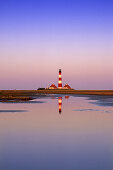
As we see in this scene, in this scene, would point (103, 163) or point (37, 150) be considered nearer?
point (103, 163)

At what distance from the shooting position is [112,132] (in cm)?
1174

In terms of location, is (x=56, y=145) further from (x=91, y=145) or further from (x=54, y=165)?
(x=54, y=165)

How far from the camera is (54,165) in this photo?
6.83m

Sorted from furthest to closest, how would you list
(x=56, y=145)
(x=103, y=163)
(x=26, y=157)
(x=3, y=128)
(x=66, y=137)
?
1. (x=3, y=128)
2. (x=66, y=137)
3. (x=56, y=145)
4. (x=26, y=157)
5. (x=103, y=163)

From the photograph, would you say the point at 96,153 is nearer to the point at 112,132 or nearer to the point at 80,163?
the point at 80,163

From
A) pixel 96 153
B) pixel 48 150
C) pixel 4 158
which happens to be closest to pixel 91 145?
pixel 96 153

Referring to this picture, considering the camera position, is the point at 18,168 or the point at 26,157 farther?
the point at 26,157

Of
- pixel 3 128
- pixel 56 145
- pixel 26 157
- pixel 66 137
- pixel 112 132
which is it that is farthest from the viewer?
pixel 3 128

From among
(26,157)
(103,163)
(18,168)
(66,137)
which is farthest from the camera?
(66,137)

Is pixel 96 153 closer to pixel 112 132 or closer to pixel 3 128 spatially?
pixel 112 132

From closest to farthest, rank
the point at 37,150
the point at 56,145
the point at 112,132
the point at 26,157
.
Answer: the point at 26,157 < the point at 37,150 < the point at 56,145 < the point at 112,132

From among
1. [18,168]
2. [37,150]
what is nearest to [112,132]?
[37,150]

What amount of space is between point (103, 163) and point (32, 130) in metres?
5.68

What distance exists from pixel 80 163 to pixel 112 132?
5.18 meters
